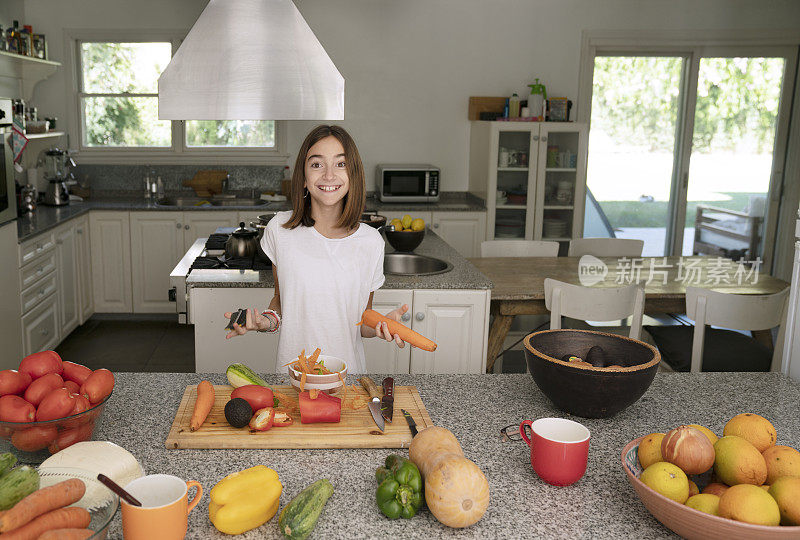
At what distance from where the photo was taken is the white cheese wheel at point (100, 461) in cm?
115

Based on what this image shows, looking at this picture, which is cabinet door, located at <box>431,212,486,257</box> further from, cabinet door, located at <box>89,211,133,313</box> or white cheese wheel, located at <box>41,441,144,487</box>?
white cheese wheel, located at <box>41,441,144,487</box>

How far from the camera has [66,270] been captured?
191 inches

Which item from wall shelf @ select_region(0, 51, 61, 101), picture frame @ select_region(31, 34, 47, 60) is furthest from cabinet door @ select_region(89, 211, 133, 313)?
picture frame @ select_region(31, 34, 47, 60)

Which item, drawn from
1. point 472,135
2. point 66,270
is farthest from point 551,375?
point 472,135

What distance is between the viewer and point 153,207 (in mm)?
5266

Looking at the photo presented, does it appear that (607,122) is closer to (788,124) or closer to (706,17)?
Answer: (706,17)

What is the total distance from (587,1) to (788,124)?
198 cm

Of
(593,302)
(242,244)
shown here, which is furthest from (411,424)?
(242,244)

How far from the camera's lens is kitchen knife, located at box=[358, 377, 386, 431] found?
152 cm

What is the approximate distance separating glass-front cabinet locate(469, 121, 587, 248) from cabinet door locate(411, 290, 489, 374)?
2599 millimetres

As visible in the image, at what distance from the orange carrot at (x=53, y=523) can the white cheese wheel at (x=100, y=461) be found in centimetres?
14

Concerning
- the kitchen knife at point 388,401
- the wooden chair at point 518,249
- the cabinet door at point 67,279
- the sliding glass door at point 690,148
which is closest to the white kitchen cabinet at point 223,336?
the kitchen knife at point 388,401

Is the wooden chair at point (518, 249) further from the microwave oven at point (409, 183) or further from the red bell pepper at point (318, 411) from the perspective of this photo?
the red bell pepper at point (318, 411)

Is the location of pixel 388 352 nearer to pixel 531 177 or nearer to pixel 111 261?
pixel 531 177
